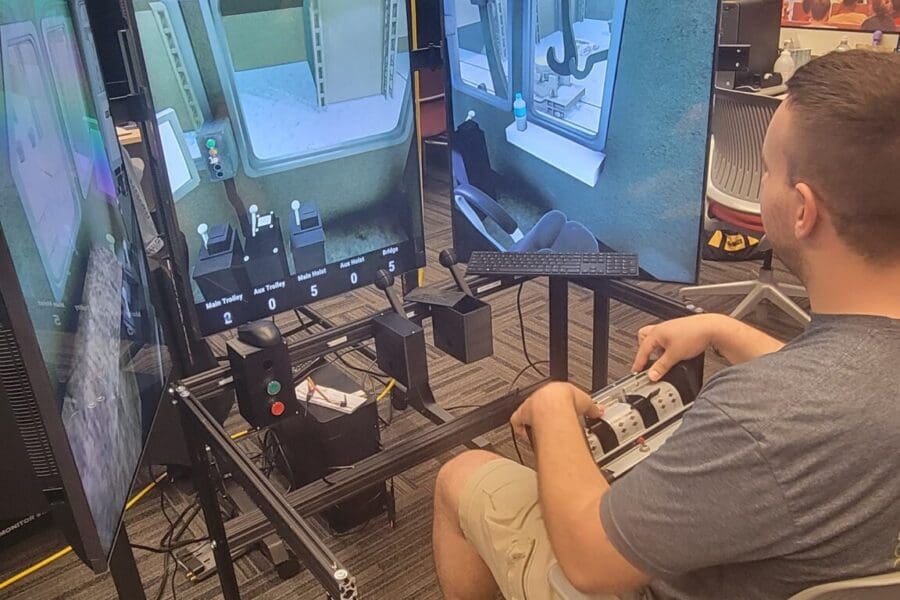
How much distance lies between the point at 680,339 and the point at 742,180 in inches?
62.9

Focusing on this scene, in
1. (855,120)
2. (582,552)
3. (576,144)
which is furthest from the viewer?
(576,144)

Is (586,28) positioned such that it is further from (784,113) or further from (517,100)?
(784,113)

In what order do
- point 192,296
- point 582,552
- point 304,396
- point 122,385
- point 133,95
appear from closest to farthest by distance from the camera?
point 582,552
point 122,385
point 133,95
point 192,296
point 304,396

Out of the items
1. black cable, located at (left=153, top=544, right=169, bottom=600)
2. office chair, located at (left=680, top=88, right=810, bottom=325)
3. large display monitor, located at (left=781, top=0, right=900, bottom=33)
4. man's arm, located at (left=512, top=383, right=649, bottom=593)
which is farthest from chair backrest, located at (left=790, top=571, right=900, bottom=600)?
large display monitor, located at (left=781, top=0, right=900, bottom=33)

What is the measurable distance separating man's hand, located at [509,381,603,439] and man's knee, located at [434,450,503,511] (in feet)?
0.44

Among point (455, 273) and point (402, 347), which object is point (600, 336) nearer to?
point (455, 273)

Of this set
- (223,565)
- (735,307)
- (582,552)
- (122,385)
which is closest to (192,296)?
(122,385)

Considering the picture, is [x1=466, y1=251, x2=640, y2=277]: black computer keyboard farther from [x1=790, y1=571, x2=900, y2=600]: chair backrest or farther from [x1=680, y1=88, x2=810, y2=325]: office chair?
[x1=680, y1=88, x2=810, y2=325]: office chair

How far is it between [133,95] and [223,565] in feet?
3.17

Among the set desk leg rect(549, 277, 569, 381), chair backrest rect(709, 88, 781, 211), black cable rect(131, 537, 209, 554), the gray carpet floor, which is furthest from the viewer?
chair backrest rect(709, 88, 781, 211)

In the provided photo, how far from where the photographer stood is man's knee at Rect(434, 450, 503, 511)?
136cm

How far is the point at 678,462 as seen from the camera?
0.88 meters

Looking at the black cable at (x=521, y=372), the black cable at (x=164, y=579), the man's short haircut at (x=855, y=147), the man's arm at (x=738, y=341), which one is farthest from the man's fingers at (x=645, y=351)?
the black cable at (x=164, y=579)

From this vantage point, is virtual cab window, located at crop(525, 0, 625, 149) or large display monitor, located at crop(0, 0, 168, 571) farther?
virtual cab window, located at crop(525, 0, 625, 149)
